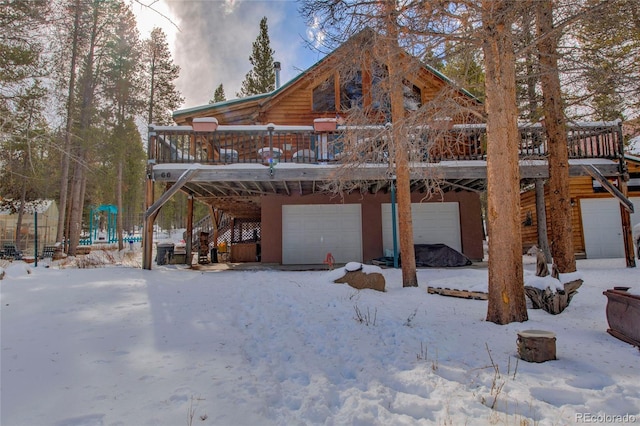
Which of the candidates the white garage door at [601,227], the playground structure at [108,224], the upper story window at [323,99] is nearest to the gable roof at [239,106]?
the upper story window at [323,99]

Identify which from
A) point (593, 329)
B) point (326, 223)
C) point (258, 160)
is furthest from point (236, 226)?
point (593, 329)

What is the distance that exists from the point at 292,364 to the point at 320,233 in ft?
27.7

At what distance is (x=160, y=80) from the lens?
20.9m

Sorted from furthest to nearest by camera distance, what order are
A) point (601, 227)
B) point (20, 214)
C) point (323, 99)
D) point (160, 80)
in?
point (160, 80) < point (20, 214) < point (601, 227) < point (323, 99)

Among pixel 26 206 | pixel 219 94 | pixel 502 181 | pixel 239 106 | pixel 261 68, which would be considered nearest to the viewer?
pixel 502 181

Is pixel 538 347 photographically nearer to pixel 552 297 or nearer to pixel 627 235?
pixel 552 297

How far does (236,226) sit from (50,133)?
10497 millimetres

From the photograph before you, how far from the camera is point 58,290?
540 cm

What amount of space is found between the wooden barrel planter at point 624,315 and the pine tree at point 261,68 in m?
22.5

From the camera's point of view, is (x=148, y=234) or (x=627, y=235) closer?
(x=148, y=234)

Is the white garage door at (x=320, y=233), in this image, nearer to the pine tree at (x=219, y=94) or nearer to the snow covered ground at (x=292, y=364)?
the snow covered ground at (x=292, y=364)

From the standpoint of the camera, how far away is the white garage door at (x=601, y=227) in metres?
12.5

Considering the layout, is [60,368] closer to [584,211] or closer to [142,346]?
[142,346]

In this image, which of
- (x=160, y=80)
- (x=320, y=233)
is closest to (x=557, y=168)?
(x=320, y=233)
